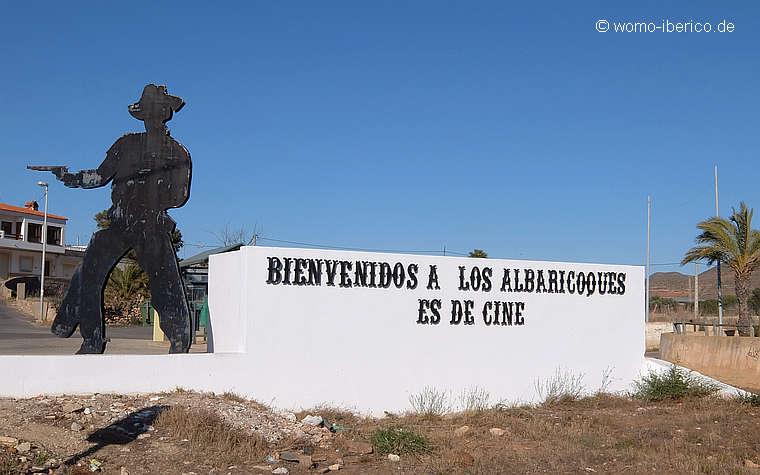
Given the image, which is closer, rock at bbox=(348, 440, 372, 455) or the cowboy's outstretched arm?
rock at bbox=(348, 440, 372, 455)

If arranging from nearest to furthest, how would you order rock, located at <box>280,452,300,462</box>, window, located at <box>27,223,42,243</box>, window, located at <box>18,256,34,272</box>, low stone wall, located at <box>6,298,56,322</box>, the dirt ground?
the dirt ground < rock, located at <box>280,452,300,462</box> < low stone wall, located at <box>6,298,56,322</box> < window, located at <box>18,256,34,272</box> < window, located at <box>27,223,42,243</box>

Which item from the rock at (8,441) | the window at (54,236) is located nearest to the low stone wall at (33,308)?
the window at (54,236)

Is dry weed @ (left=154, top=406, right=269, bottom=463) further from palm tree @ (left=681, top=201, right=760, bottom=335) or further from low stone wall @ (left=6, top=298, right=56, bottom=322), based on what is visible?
low stone wall @ (left=6, top=298, right=56, bottom=322)

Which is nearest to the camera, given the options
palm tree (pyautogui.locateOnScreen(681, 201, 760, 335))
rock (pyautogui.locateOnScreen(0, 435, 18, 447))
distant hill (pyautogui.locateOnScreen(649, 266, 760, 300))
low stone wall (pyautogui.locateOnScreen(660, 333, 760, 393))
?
rock (pyautogui.locateOnScreen(0, 435, 18, 447))

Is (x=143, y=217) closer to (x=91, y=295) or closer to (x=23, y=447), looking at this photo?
(x=91, y=295)

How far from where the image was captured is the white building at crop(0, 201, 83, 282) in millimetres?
54562

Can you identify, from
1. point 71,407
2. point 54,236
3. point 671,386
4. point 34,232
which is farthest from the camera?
point 54,236

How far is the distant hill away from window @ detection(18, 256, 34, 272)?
202ft

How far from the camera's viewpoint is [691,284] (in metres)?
91.3

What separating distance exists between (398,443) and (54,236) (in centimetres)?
5710

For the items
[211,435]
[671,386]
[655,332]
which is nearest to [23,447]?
[211,435]

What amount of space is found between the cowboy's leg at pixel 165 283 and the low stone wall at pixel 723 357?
12.8 m

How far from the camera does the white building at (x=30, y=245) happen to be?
54.6m

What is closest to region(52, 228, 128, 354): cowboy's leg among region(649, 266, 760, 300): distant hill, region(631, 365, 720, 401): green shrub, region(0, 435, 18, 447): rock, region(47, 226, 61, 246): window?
region(0, 435, 18, 447): rock
